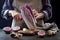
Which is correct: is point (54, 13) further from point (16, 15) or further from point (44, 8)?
point (16, 15)

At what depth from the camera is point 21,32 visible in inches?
39.8

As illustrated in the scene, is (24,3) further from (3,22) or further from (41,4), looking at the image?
(3,22)

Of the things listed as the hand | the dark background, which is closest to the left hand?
the hand

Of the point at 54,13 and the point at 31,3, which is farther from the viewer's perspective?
the point at 54,13

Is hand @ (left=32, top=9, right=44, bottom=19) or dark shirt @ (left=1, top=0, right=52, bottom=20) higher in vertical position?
dark shirt @ (left=1, top=0, right=52, bottom=20)

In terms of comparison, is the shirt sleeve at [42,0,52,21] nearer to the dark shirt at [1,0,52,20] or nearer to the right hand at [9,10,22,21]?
the dark shirt at [1,0,52,20]

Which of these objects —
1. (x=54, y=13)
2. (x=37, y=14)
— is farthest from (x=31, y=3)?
(x=54, y=13)

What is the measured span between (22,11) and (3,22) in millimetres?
334

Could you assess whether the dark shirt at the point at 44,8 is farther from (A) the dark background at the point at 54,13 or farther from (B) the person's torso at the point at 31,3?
(A) the dark background at the point at 54,13

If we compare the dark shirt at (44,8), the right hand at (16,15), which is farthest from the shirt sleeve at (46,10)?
the right hand at (16,15)

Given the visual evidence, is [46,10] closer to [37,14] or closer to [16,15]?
[37,14]

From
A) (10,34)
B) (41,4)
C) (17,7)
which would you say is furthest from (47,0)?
(10,34)

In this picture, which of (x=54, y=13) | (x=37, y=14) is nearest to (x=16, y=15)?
(x=37, y=14)

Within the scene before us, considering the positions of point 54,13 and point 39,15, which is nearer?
point 39,15
